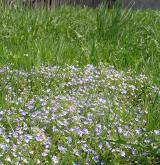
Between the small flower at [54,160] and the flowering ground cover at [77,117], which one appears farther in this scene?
the flowering ground cover at [77,117]

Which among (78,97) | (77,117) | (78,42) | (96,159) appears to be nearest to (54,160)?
(96,159)

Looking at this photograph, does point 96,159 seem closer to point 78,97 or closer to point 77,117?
Result: point 77,117

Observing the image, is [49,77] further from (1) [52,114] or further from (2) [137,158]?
(2) [137,158]

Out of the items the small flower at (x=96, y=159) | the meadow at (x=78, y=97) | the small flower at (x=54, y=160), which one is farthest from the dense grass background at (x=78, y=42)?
the small flower at (x=54, y=160)

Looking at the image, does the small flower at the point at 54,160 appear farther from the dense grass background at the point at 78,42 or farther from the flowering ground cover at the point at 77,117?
the dense grass background at the point at 78,42

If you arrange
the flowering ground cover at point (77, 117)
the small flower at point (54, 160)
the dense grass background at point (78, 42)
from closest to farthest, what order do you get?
the small flower at point (54, 160)
the flowering ground cover at point (77, 117)
the dense grass background at point (78, 42)

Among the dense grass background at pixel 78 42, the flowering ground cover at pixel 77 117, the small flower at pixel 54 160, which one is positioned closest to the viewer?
the small flower at pixel 54 160

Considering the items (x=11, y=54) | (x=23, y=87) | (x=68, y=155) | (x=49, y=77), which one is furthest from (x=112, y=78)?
(x=68, y=155)

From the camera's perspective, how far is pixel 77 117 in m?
2.93

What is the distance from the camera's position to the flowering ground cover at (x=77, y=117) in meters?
2.56

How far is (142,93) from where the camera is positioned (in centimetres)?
376

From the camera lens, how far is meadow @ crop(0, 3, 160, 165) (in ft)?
8.48

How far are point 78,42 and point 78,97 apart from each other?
2353mm

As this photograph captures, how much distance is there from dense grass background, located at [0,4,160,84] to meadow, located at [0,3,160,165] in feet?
0.04
